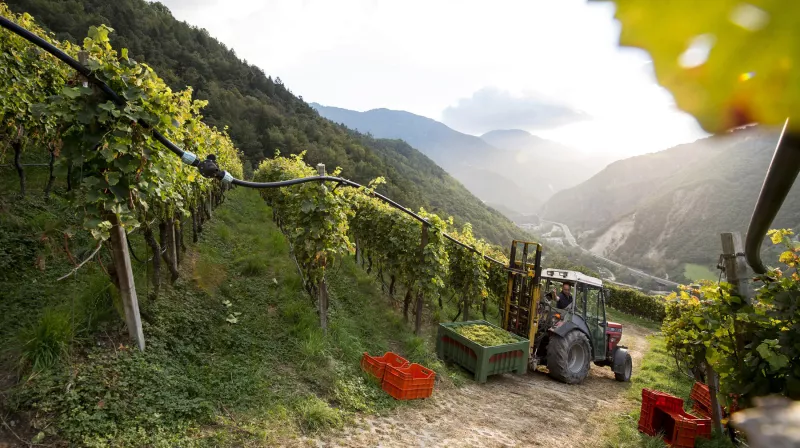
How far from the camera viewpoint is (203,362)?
487 centimetres

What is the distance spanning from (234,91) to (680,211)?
68.4m

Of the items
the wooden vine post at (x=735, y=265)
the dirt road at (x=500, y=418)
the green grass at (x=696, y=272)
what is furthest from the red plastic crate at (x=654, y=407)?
the green grass at (x=696, y=272)

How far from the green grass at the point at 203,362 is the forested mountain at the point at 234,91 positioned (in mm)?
31443

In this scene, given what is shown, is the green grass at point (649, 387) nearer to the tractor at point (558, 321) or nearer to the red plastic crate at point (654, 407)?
the red plastic crate at point (654, 407)

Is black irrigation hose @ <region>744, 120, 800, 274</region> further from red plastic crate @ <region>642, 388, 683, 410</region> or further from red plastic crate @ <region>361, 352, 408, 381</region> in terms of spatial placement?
red plastic crate @ <region>642, 388, 683, 410</region>

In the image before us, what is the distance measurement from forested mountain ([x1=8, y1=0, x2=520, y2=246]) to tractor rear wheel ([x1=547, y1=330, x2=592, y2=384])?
30636 mm

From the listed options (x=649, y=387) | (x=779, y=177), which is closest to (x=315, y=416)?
(x=779, y=177)

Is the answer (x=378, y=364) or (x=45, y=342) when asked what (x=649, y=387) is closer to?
(x=378, y=364)

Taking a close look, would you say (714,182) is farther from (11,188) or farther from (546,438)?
(11,188)

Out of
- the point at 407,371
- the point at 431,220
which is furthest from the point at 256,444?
the point at 431,220

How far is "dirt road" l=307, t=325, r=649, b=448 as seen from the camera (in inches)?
185

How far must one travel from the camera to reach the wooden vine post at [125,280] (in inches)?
161

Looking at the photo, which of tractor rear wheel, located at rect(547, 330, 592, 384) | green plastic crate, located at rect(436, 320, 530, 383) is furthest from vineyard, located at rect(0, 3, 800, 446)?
tractor rear wheel, located at rect(547, 330, 592, 384)

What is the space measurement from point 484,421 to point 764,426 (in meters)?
5.96
